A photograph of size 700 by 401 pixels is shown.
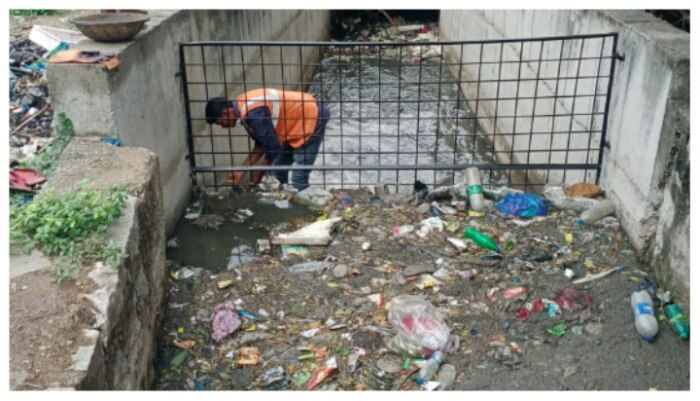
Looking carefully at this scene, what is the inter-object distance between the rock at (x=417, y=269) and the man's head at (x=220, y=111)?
2.17 m

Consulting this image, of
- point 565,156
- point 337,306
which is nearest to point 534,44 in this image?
point 565,156

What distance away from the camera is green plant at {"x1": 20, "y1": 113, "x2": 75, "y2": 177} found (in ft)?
13.1

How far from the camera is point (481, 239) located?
15.8 ft

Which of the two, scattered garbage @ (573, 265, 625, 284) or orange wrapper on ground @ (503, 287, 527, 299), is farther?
scattered garbage @ (573, 265, 625, 284)

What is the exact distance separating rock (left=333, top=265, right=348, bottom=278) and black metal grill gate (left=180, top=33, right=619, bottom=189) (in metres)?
1.32

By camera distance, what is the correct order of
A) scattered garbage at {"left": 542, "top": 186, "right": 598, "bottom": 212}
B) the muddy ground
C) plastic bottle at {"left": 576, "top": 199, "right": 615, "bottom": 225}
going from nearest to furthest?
the muddy ground
plastic bottle at {"left": 576, "top": 199, "right": 615, "bottom": 225}
scattered garbage at {"left": 542, "top": 186, "right": 598, "bottom": 212}

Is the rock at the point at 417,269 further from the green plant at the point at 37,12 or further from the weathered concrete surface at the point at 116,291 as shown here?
the green plant at the point at 37,12

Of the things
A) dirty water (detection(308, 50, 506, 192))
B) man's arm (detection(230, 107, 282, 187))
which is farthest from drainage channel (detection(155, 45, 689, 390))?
dirty water (detection(308, 50, 506, 192))

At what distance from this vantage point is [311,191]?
227 inches

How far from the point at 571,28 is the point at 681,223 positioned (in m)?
2.79

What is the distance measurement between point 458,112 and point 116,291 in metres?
5.67

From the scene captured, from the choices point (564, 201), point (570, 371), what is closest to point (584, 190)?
point (564, 201)

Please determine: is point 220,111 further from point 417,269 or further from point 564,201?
point 564,201

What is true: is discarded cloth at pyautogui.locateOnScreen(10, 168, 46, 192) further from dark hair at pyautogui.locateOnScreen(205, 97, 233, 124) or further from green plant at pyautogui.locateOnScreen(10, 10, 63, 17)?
green plant at pyautogui.locateOnScreen(10, 10, 63, 17)
